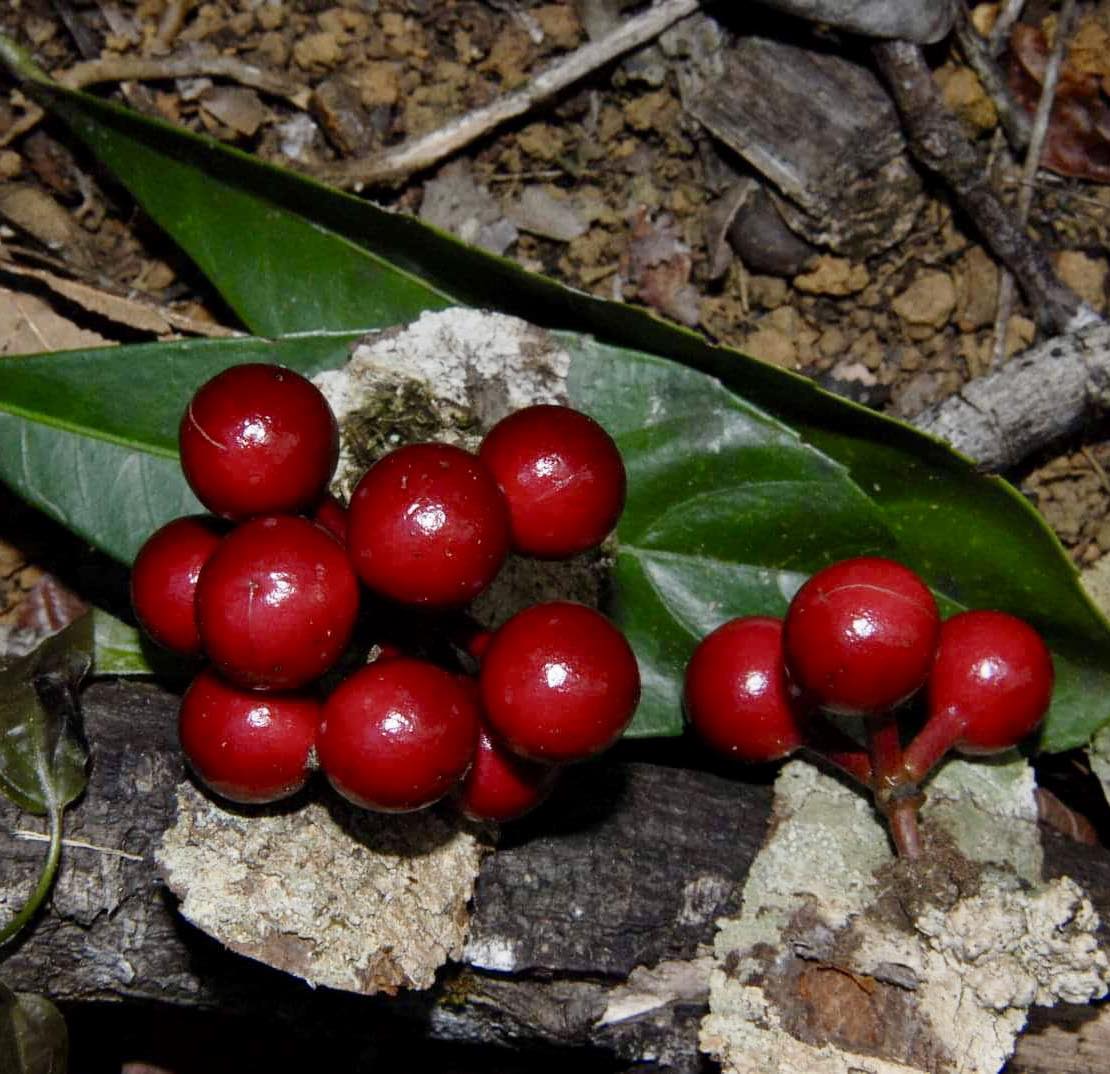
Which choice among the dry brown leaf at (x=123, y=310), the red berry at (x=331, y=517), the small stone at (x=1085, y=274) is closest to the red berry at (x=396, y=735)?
the red berry at (x=331, y=517)

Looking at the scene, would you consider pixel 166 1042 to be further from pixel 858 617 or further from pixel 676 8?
pixel 676 8

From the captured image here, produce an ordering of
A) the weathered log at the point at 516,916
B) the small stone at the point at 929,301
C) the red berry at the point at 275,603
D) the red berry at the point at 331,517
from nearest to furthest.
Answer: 1. the red berry at the point at 275,603
2. the red berry at the point at 331,517
3. the weathered log at the point at 516,916
4. the small stone at the point at 929,301

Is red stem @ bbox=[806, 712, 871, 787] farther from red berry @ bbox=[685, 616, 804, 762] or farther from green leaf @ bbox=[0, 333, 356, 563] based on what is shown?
green leaf @ bbox=[0, 333, 356, 563]

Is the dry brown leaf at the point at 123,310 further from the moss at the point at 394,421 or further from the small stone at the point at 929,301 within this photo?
the small stone at the point at 929,301

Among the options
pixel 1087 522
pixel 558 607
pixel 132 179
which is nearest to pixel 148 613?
pixel 558 607

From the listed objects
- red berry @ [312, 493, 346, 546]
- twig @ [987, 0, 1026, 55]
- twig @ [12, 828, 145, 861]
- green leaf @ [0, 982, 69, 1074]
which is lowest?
green leaf @ [0, 982, 69, 1074]

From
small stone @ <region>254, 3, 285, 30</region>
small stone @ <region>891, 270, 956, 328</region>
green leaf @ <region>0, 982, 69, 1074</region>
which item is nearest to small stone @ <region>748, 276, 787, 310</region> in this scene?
small stone @ <region>891, 270, 956, 328</region>
